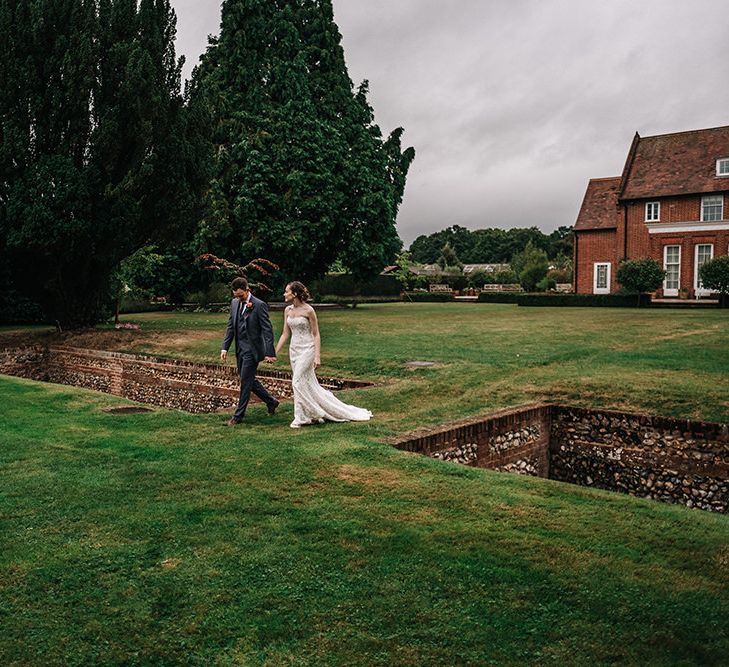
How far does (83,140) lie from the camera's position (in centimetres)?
2381

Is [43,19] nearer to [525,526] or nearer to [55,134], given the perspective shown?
[55,134]

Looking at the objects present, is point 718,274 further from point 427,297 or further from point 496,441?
point 496,441

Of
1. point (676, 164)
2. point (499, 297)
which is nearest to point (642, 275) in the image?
point (676, 164)

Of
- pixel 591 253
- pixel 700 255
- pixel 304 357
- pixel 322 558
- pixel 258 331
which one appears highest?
pixel 591 253

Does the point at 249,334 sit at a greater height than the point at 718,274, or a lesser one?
lesser

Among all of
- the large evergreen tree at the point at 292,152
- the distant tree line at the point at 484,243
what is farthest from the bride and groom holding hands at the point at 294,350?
the distant tree line at the point at 484,243

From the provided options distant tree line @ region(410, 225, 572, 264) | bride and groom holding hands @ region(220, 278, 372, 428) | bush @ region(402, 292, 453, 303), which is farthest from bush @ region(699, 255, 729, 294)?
distant tree line @ region(410, 225, 572, 264)

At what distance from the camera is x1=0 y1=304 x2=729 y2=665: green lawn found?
12.8 feet

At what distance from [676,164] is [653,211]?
358cm

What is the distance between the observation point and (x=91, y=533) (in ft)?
18.2

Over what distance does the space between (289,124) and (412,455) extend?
1280 inches

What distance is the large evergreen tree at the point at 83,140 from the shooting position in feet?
73.8

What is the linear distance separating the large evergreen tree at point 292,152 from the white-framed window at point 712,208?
18.8 meters

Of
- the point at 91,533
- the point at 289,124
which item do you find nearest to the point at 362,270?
the point at 289,124
